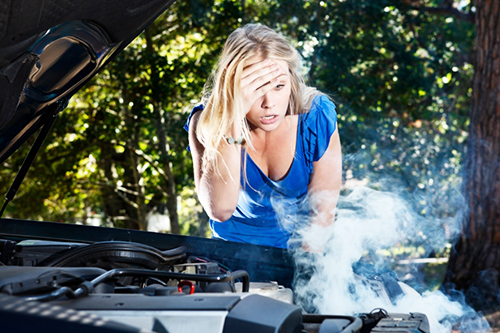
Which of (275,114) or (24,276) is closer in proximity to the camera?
(24,276)

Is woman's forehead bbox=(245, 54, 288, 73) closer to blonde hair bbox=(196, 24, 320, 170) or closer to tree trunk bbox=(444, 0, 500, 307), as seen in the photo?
blonde hair bbox=(196, 24, 320, 170)

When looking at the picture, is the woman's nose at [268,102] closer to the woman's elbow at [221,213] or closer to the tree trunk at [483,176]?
the woman's elbow at [221,213]

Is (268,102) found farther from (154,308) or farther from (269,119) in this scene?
(154,308)

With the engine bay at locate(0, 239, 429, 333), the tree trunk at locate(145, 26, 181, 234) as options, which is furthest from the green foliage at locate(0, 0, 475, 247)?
the engine bay at locate(0, 239, 429, 333)

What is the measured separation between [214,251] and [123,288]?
59 cm

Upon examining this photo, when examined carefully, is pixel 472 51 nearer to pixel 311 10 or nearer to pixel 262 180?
pixel 311 10

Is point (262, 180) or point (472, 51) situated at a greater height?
point (472, 51)

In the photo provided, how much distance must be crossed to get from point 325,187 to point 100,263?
1.12 m

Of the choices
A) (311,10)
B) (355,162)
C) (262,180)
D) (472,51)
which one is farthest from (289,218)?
(472,51)

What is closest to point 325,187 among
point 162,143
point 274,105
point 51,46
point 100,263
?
point 274,105

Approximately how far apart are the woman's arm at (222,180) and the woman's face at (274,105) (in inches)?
5.1

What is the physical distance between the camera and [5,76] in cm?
145

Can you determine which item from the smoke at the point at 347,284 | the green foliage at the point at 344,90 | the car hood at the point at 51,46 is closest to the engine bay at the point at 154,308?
the smoke at the point at 347,284

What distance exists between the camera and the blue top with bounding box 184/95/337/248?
2244 mm
